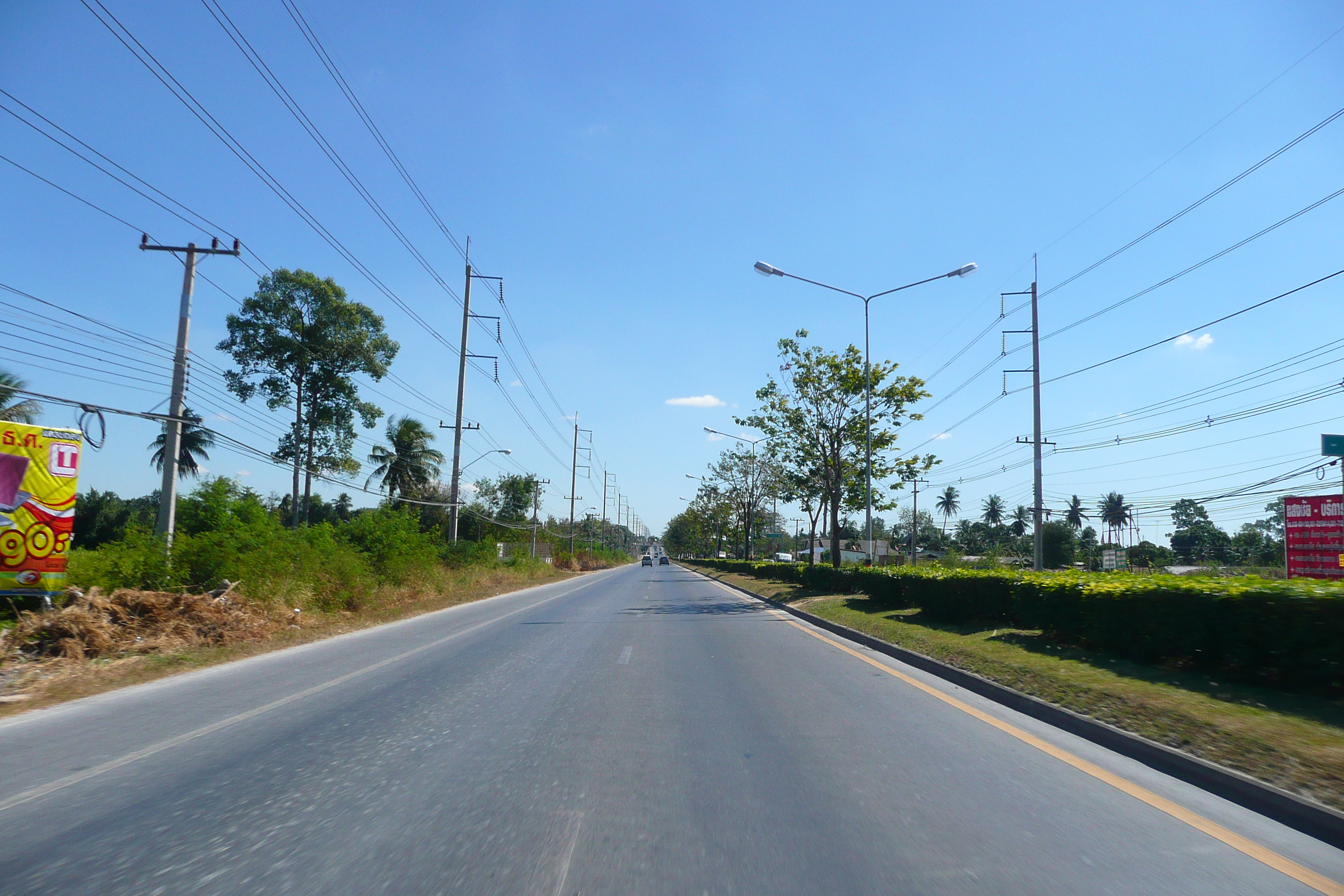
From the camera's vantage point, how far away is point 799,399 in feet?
102

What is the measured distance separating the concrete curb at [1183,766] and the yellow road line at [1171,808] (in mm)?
443

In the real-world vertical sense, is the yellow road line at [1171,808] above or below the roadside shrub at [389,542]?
below

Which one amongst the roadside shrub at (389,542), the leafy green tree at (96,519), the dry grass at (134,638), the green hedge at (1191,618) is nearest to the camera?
the green hedge at (1191,618)

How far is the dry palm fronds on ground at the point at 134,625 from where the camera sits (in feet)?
35.9

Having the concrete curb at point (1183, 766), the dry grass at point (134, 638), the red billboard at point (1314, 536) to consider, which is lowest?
the dry grass at point (134, 638)

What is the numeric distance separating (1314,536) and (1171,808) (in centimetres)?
2936

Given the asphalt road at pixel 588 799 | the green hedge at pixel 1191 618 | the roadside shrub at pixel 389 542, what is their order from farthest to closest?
the roadside shrub at pixel 389 542 < the green hedge at pixel 1191 618 < the asphalt road at pixel 588 799

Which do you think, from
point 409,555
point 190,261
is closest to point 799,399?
point 409,555

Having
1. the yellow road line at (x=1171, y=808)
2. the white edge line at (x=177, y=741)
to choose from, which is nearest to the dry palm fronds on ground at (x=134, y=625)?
the white edge line at (x=177, y=741)

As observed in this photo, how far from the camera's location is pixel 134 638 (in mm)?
12211

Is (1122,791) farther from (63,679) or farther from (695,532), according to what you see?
(695,532)

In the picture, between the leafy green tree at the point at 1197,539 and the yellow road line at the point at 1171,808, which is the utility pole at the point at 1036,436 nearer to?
the yellow road line at the point at 1171,808

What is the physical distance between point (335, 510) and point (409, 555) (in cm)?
4421

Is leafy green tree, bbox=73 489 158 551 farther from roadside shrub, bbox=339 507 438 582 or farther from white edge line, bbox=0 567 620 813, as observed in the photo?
white edge line, bbox=0 567 620 813
